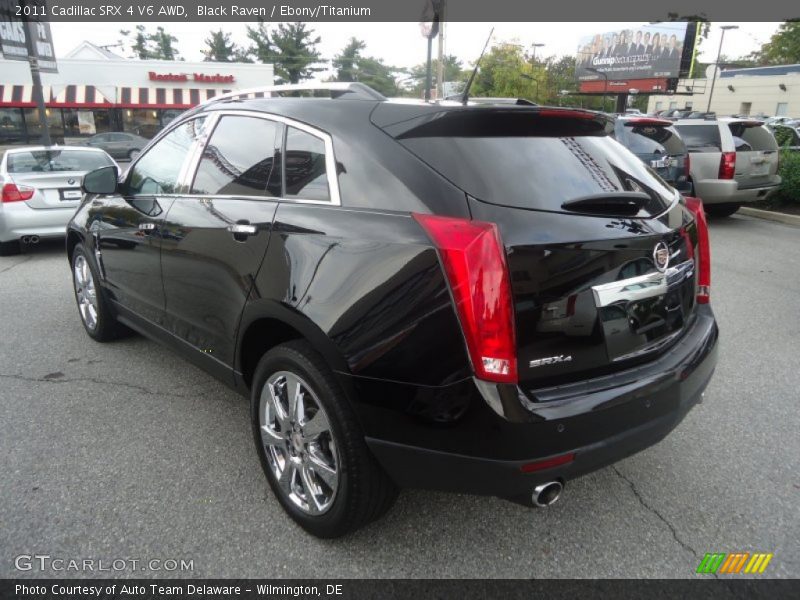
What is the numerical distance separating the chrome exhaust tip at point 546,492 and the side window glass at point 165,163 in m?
2.50

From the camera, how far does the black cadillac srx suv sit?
1910 mm

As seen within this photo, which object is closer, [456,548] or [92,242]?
[456,548]

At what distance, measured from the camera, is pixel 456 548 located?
2398 millimetres

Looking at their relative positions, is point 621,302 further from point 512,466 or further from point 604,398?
point 512,466

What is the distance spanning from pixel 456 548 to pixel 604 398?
90 centimetres

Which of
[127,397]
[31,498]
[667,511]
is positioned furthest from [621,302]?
[127,397]

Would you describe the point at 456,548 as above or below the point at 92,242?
below

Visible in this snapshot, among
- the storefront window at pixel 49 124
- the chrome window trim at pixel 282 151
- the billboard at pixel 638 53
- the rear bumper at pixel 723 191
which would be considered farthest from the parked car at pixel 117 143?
the billboard at pixel 638 53

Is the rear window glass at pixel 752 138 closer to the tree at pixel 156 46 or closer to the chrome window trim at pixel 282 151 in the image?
the chrome window trim at pixel 282 151

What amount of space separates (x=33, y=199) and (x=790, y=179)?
12481 millimetres

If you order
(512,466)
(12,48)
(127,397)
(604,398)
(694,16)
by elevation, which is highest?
(694,16)

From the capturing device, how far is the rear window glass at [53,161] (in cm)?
823

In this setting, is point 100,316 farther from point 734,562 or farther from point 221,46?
point 221,46

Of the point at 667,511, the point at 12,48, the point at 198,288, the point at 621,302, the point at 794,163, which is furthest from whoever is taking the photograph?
the point at 12,48
